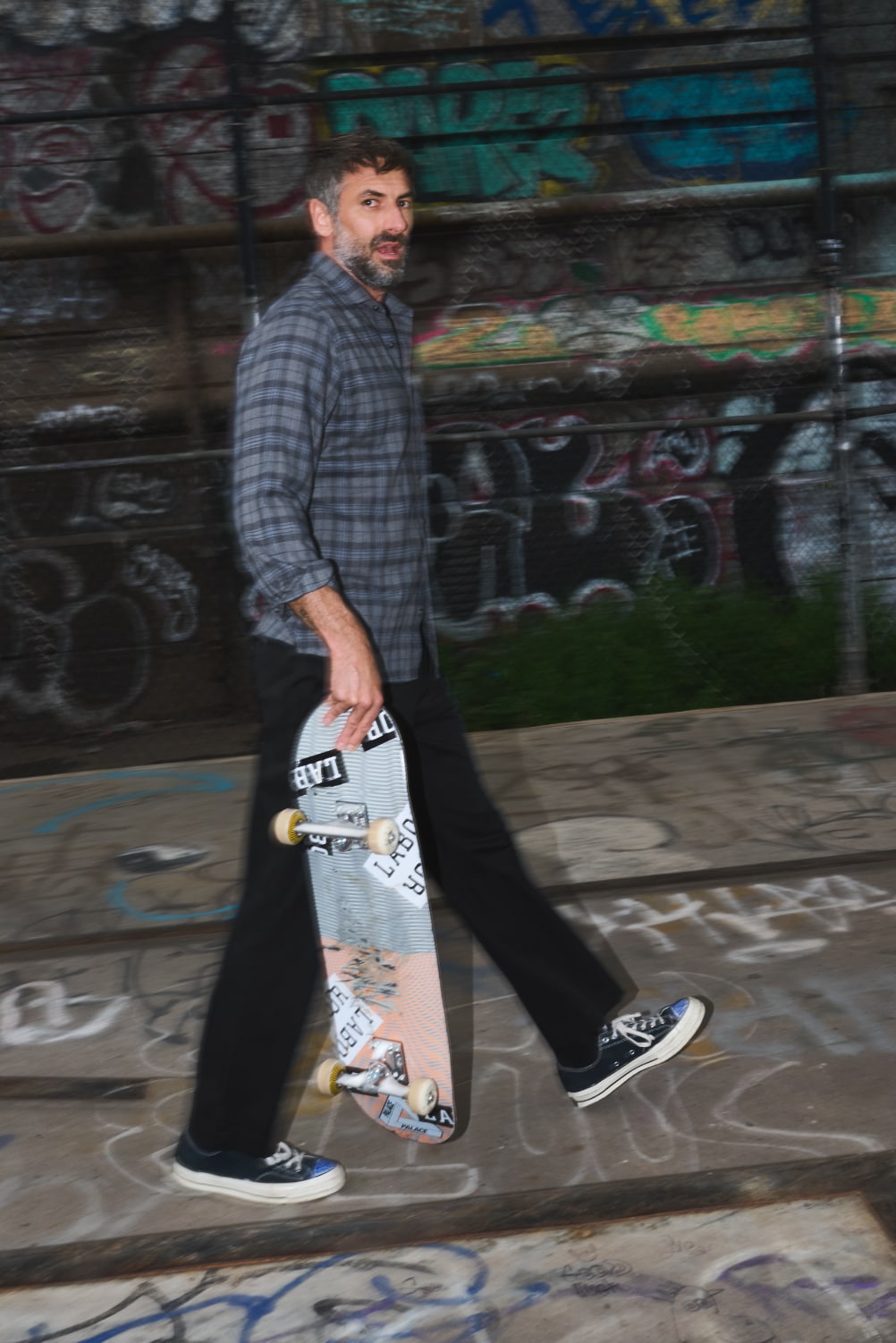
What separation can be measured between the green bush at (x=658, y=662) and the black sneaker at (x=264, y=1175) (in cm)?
443

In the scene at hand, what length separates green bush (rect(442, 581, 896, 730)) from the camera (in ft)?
22.1

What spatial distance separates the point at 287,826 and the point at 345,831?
0.30 feet

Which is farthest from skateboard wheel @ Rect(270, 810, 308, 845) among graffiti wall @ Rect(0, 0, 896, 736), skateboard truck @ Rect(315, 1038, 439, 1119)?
graffiti wall @ Rect(0, 0, 896, 736)

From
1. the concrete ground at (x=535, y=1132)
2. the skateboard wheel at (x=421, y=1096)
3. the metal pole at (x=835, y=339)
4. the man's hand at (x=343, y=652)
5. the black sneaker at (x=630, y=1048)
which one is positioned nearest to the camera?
the concrete ground at (x=535, y=1132)

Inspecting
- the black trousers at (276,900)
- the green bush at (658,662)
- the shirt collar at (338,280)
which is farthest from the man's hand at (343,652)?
the green bush at (658,662)

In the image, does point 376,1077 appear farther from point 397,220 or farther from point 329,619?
point 397,220

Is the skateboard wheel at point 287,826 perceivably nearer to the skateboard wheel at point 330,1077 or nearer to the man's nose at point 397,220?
the skateboard wheel at point 330,1077

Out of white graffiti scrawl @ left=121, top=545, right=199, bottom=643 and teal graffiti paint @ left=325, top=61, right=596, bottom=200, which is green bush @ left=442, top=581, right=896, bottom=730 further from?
teal graffiti paint @ left=325, top=61, right=596, bottom=200

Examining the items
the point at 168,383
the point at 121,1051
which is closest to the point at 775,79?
the point at 168,383

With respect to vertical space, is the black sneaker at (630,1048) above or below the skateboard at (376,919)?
below

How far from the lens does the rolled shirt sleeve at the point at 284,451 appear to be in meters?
2.18

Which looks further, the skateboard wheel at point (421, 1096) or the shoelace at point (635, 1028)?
the shoelace at point (635, 1028)

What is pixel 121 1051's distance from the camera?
301cm

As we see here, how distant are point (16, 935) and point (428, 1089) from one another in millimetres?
1980
